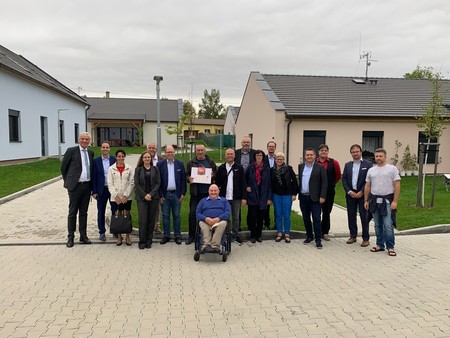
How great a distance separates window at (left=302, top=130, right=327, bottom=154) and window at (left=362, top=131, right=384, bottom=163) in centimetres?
216

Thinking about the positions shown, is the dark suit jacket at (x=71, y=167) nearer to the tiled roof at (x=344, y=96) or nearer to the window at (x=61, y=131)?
the tiled roof at (x=344, y=96)

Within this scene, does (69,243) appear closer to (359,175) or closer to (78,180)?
(78,180)

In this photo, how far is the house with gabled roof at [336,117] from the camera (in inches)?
670

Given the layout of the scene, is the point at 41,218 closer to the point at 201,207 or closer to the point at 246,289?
the point at 201,207

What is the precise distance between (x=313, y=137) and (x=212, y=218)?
40.1 feet

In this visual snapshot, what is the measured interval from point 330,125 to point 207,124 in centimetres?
5497

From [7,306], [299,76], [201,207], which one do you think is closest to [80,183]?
[201,207]

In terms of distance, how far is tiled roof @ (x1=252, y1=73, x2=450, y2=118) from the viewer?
17.6m

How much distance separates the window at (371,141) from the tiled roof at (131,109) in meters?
28.3

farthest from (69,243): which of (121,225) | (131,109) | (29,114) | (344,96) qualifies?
(131,109)

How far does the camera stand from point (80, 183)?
667 cm

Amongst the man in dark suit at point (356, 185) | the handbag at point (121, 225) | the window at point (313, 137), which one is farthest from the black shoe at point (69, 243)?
the window at point (313, 137)

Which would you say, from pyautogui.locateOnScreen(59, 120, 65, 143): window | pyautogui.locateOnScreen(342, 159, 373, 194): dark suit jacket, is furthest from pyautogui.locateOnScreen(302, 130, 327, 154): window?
pyautogui.locateOnScreen(59, 120, 65, 143): window

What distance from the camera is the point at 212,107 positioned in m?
90.0
